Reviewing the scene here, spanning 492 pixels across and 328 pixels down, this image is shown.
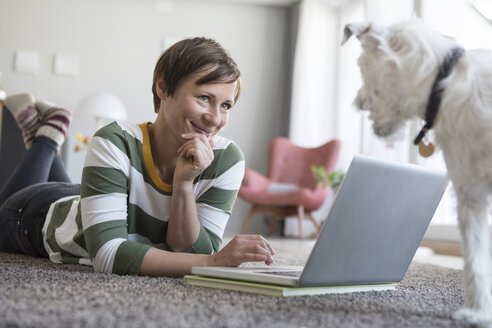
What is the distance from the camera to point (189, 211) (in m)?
1.42

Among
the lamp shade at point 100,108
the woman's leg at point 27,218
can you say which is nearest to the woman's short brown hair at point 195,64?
the woman's leg at point 27,218

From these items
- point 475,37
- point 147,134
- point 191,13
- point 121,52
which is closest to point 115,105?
point 121,52

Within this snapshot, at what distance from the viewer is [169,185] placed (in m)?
1.47

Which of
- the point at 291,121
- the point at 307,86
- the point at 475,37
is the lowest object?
the point at 291,121

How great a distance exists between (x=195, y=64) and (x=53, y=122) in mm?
1256

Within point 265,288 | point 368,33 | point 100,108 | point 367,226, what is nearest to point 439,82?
point 368,33

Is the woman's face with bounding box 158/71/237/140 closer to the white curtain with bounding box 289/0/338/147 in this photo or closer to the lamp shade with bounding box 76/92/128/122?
the lamp shade with bounding box 76/92/128/122

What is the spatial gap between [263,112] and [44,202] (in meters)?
4.61

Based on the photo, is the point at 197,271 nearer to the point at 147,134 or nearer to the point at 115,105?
the point at 147,134

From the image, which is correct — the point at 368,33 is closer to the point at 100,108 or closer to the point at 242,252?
the point at 242,252

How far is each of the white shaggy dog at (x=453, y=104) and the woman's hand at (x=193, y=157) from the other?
50cm

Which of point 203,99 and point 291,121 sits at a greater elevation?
point 203,99

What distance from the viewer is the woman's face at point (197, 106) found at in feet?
4.60

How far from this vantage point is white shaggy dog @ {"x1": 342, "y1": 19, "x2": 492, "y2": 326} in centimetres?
88
